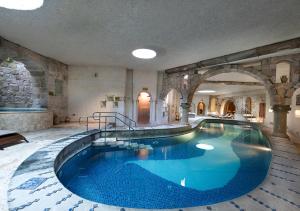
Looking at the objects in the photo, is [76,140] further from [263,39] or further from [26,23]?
[263,39]

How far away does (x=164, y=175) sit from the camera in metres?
3.83

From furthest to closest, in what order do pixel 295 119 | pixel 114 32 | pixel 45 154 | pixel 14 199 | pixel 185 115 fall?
pixel 185 115, pixel 295 119, pixel 114 32, pixel 45 154, pixel 14 199

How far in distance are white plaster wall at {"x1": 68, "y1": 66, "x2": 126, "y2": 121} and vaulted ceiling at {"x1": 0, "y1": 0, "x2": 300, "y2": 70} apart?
9.05 ft

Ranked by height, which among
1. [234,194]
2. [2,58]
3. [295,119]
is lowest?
[234,194]

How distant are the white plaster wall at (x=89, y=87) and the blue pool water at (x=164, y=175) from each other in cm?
362

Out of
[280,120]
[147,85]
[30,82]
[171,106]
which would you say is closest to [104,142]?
[30,82]

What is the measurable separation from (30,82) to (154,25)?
20.8 ft

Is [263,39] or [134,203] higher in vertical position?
[263,39]

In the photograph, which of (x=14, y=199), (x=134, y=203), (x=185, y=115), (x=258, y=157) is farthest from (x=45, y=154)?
(x=185, y=115)

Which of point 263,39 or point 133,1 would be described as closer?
point 133,1

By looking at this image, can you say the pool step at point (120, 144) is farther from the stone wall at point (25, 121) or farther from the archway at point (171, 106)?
the archway at point (171, 106)

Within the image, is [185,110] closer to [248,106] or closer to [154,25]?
[154,25]

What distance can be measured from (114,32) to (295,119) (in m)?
9.11

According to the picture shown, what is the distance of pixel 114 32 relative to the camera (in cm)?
430
